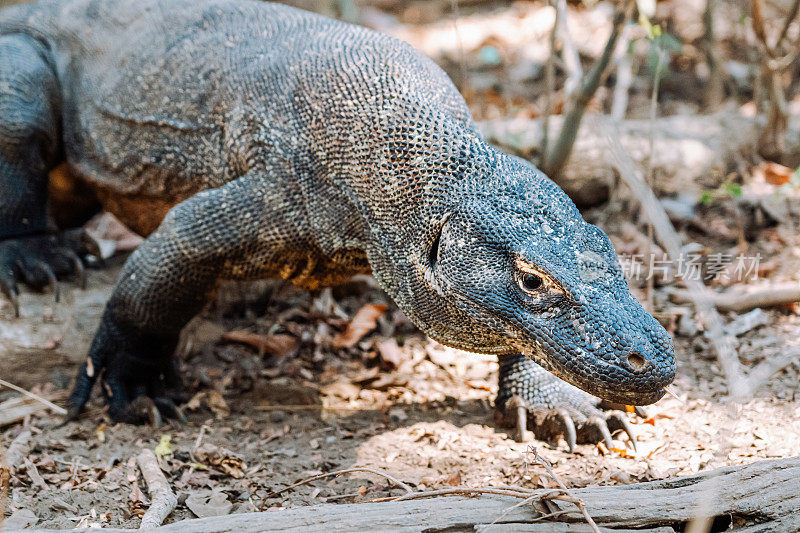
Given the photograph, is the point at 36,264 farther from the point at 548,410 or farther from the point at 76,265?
the point at 548,410

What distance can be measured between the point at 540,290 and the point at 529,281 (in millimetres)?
53

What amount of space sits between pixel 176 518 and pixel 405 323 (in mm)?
2332

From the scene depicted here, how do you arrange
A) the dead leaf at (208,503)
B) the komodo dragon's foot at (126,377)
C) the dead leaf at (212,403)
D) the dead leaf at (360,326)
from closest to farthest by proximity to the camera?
the dead leaf at (208,503) < the komodo dragon's foot at (126,377) < the dead leaf at (212,403) < the dead leaf at (360,326)

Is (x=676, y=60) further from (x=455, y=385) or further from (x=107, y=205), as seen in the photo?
(x=107, y=205)

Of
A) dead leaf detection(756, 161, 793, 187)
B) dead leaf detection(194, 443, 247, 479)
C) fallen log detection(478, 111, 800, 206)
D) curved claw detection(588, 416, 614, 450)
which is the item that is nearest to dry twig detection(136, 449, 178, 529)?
dead leaf detection(194, 443, 247, 479)

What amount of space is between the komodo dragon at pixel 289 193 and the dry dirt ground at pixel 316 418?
0.26 meters

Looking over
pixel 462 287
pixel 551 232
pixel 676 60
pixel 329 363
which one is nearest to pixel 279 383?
pixel 329 363

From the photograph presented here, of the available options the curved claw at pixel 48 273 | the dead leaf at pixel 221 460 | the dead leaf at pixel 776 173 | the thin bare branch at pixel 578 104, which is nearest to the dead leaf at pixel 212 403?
the dead leaf at pixel 221 460

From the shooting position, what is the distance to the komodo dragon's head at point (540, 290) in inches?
99.9

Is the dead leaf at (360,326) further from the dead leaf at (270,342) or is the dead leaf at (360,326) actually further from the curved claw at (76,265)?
the curved claw at (76,265)

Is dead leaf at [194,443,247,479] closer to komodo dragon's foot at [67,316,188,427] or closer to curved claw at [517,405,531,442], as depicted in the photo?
komodo dragon's foot at [67,316,188,427]

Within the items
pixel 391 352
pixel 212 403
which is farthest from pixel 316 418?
pixel 391 352

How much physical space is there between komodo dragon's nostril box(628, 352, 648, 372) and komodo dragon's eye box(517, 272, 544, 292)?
41cm

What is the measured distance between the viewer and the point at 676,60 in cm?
831
